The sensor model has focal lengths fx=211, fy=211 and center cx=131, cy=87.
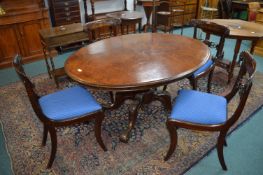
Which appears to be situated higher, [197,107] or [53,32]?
[53,32]

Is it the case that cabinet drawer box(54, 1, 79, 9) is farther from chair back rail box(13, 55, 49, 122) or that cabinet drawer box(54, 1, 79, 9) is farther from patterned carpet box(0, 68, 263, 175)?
chair back rail box(13, 55, 49, 122)

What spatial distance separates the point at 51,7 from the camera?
381 centimetres

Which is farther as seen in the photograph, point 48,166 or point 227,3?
point 227,3

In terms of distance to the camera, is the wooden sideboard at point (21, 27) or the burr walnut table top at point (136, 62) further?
the wooden sideboard at point (21, 27)

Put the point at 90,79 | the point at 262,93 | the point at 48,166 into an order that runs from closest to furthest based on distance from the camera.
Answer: the point at 90,79
the point at 48,166
the point at 262,93

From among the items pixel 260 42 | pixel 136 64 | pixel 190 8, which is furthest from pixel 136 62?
pixel 190 8

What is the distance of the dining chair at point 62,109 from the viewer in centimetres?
156

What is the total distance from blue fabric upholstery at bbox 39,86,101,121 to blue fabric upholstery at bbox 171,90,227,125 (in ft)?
2.08

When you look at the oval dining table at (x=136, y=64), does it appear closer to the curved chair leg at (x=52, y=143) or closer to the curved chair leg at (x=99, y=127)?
the curved chair leg at (x=99, y=127)

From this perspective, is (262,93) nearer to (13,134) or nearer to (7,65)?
(13,134)

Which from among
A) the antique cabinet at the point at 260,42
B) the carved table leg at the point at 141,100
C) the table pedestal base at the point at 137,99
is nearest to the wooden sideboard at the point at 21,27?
the table pedestal base at the point at 137,99

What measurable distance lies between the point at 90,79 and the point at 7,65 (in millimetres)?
2788

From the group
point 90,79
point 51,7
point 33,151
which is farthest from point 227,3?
point 33,151

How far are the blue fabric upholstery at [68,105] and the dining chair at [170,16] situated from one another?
342 cm
